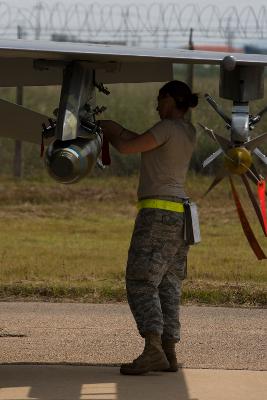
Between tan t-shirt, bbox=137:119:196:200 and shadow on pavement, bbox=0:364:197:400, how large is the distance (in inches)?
49.7

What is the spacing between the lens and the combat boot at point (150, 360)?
8250mm

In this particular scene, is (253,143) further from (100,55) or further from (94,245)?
(94,245)

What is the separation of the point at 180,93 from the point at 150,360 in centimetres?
184

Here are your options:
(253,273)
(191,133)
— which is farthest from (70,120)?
(253,273)

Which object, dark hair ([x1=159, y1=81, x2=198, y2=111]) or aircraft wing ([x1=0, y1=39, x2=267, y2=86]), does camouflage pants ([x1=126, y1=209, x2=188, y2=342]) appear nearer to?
dark hair ([x1=159, y1=81, x2=198, y2=111])

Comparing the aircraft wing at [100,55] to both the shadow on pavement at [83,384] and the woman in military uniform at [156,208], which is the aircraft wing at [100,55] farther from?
the shadow on pavement at [83,384]

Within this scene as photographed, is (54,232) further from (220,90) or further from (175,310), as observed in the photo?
(220,90)

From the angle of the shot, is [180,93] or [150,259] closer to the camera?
[150,259]

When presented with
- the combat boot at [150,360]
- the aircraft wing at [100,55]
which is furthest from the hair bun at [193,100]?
the combat boot at [150,360]

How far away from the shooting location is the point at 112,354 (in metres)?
9.41

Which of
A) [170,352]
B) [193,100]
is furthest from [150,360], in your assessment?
[193,100]

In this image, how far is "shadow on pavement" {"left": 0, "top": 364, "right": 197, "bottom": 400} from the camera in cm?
774

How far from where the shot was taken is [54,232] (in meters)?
17.9

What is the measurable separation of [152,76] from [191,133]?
25.6 inches
